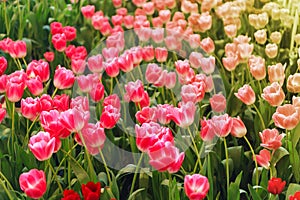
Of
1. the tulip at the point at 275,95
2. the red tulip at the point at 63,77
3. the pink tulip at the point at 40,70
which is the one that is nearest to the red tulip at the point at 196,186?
the tulip at the point at 275,95

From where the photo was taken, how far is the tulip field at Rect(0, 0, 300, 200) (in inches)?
52.7

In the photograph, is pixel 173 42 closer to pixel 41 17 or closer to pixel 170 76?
pixel 170 76

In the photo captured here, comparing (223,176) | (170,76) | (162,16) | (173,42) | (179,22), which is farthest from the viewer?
(162,16)

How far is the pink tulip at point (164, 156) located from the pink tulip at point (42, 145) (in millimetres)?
228

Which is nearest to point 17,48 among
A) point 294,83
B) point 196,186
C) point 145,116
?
point 145,116

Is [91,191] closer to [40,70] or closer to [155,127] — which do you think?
[155,127]

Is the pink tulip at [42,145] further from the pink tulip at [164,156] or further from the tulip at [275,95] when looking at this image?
the tulip at [275,95]

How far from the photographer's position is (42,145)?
1.29 meters

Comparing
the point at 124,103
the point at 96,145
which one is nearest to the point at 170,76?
the point at 124,103

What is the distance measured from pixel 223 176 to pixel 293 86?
0.35 metres

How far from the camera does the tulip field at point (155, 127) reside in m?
1.34

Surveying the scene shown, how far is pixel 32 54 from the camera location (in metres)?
2.75

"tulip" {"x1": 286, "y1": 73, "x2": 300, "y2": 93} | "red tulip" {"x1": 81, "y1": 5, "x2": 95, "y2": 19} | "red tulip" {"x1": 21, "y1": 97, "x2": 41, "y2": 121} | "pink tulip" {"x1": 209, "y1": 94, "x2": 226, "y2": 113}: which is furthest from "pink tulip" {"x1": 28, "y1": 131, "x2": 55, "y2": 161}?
"red tulip" {"x1": 81, "y1": 5, "x2": 95, "y2": 19}

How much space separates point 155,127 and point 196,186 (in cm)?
19
